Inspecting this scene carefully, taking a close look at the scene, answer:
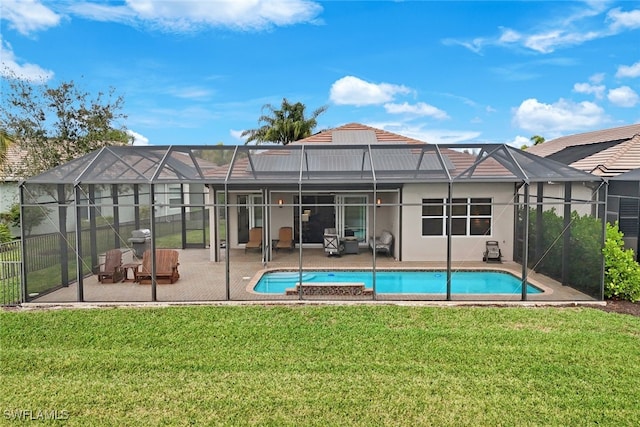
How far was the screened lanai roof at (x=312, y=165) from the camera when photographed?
9.82 meters

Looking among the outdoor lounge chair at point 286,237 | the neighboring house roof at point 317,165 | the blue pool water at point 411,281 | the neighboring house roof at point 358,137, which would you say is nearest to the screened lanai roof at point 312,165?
the neighboring house roof at point 317,165

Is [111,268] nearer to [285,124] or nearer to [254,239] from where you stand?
[254,239]

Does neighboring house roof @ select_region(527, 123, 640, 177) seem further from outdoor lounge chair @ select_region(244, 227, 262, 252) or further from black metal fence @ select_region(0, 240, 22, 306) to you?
black metal fence @ select_region(0, 240, 22, 306)

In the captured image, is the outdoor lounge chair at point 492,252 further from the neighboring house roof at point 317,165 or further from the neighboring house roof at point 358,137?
the neighboring house roof at point 358,137

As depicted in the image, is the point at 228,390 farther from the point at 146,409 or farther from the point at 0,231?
the point at 0,231

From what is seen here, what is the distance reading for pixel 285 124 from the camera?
38156 millimetres

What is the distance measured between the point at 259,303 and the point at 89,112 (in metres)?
12.9

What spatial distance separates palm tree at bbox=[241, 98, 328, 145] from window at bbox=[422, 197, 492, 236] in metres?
25.0

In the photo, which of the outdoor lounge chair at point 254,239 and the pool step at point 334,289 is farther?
the outdoor lounge chair at point 254,239

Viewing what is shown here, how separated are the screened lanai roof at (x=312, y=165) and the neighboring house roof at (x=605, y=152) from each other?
3979mm

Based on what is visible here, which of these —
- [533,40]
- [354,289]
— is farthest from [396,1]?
[354,289]

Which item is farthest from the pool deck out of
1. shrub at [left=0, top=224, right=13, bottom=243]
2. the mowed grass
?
shrub at [left=0, top=224, right=13, bottom=243]

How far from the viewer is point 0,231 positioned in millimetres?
16672

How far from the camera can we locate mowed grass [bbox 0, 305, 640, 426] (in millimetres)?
5039
